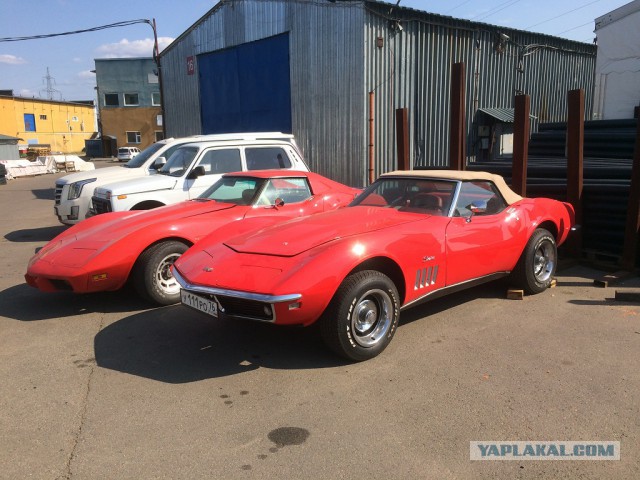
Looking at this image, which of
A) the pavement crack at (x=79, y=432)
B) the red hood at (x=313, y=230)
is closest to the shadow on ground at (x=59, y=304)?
the pavement crack at (x=79, y=432)

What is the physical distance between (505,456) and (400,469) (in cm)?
59

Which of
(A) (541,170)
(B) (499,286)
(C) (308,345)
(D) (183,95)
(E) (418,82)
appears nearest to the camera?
(C) (308,345)

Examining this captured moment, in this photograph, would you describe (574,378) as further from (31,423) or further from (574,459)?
(31,423)

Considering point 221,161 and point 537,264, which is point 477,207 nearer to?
point 537,264

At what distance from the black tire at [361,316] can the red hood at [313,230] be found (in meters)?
0.46

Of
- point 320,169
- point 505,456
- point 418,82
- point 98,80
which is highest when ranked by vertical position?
point 98,80

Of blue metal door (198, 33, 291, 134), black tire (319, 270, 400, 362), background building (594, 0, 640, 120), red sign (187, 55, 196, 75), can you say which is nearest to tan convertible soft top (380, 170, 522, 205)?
black tire (319, 270, 400, 362)

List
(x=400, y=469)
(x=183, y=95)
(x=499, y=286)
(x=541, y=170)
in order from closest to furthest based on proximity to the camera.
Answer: (x=400, y=469)
(x=499, y=286)
(x=541, y=170)
(x=183, y=95)

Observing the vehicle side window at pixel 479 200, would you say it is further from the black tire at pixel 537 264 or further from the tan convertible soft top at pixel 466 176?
the black tire at pixel 537 264

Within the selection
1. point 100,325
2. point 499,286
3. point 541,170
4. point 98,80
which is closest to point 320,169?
point 541,170

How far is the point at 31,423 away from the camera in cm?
316

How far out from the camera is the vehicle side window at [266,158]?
849 cm

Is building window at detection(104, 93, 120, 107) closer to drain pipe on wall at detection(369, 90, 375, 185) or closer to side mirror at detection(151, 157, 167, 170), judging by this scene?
drain pipe on wall at detection(369, 90, 375, 185)

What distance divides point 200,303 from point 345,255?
116 cm
